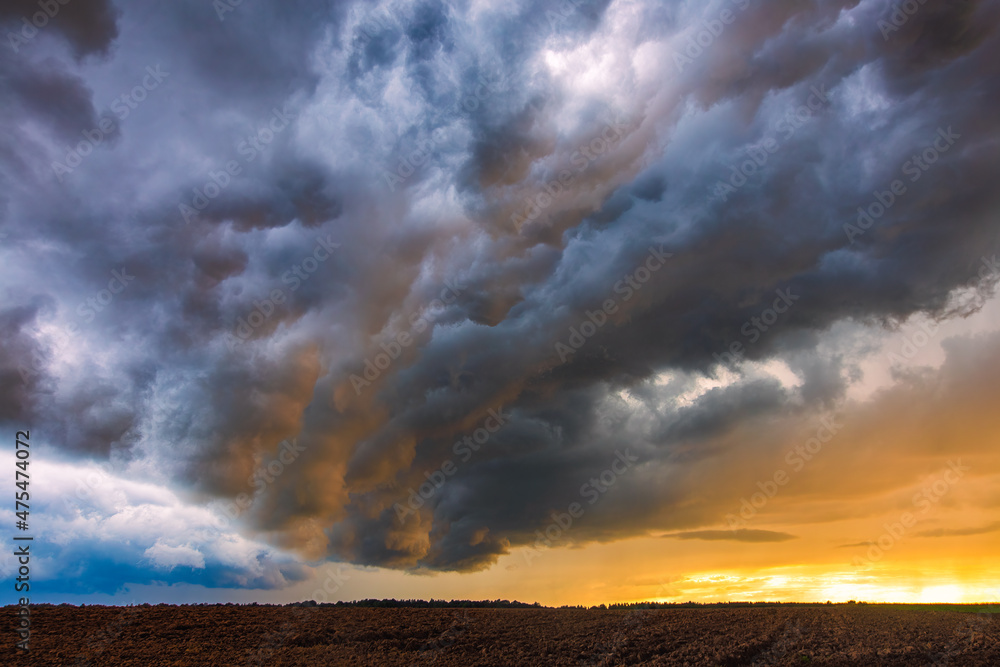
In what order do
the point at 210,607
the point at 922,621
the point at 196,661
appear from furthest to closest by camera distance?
the point at 922,621 < the point at 210,607 < the point at 196,661

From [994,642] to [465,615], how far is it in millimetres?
33979

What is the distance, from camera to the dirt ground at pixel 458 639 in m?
30.6

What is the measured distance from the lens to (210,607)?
40.5m

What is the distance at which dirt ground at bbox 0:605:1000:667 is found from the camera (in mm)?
30578

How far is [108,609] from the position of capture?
37.4 metres

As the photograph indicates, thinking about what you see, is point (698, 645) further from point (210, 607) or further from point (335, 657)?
point (210, 607)

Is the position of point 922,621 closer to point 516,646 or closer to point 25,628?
point 516,646

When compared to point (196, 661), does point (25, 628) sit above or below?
above

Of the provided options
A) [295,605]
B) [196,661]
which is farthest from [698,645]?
[295,605]

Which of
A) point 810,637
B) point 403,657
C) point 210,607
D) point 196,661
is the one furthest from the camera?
point 210,607

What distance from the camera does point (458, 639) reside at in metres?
35.2

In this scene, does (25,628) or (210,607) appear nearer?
(25,628)

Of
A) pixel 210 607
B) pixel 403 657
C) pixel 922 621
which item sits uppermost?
pixel 210 607

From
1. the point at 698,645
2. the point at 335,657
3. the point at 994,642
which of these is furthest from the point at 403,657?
the point at 994,642
